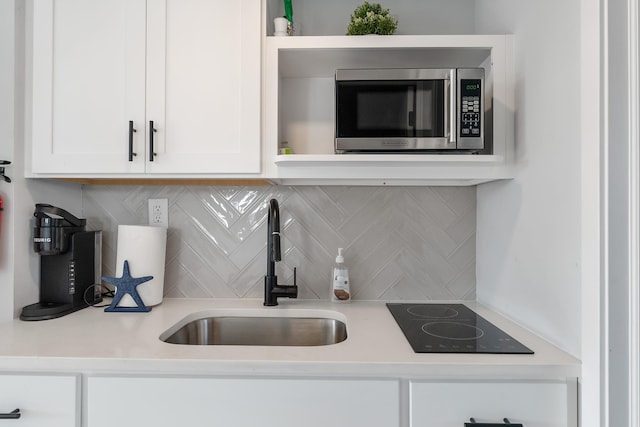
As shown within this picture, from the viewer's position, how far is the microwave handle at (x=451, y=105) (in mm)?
1154

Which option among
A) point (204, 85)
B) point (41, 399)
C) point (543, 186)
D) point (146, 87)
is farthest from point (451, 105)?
point (41, 399)

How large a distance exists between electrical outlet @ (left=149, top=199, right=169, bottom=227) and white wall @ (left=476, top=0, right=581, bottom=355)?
1360 millimetres

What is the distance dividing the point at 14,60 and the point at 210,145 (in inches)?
28.8

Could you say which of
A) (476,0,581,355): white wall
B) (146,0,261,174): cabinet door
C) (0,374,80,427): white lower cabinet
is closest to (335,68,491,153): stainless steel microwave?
(476,0,581,355): white wall

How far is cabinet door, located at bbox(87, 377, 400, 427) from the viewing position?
0.93m

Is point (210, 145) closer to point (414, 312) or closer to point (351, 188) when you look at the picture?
point (351, 188)

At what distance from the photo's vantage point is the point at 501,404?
3.02 feet

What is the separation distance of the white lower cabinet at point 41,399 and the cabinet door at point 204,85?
0.69 meters

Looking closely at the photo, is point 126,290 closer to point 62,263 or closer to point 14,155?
point 62,263

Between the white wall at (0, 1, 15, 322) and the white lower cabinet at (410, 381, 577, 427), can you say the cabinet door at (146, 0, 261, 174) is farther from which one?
the white lower cabinet at (410, 381, 577, 427)

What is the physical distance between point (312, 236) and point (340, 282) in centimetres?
24

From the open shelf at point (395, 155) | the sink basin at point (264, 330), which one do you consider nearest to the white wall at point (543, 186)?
the open shelf at point (395, 155)

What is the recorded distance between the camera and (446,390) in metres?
0.93

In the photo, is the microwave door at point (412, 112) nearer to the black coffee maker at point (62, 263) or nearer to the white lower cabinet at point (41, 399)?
the white lower cabinet at point (41, 399)
